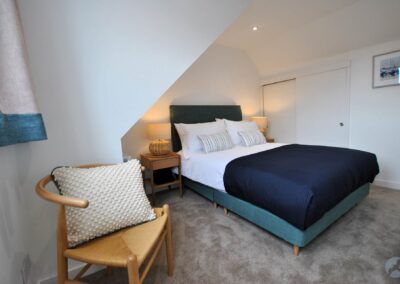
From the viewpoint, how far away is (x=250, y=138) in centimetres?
314

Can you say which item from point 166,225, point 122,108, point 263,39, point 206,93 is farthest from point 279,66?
point 166,225

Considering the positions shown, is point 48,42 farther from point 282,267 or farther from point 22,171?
point 282,267

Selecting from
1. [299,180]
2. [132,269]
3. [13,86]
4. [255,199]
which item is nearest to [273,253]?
[255,199]

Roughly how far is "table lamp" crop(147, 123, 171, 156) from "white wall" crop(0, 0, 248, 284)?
117 cm

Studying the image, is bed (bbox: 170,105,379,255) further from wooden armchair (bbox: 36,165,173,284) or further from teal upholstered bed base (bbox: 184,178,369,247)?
wooden armchair (bbox: 36,165,173,284)

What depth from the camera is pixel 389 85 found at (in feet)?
9.13

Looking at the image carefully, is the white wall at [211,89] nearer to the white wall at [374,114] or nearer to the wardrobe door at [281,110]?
the wardrobe door at [281,110]

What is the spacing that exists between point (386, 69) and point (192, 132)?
9.61 feet

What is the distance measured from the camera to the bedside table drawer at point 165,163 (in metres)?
2.53

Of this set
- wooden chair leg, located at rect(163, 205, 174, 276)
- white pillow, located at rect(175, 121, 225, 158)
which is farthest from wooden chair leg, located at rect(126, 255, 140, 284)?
white pillow, located at rect(175, 121, 225, 158)

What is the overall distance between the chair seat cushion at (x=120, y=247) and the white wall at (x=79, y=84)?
1.22 feet

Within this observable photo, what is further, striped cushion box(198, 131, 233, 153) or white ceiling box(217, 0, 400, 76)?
striped cushion box(198, 131, 233, 153)

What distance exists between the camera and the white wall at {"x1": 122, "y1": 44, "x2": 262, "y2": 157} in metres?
2.97

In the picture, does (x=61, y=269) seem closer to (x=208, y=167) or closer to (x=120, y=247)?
(x=120, y=247)
